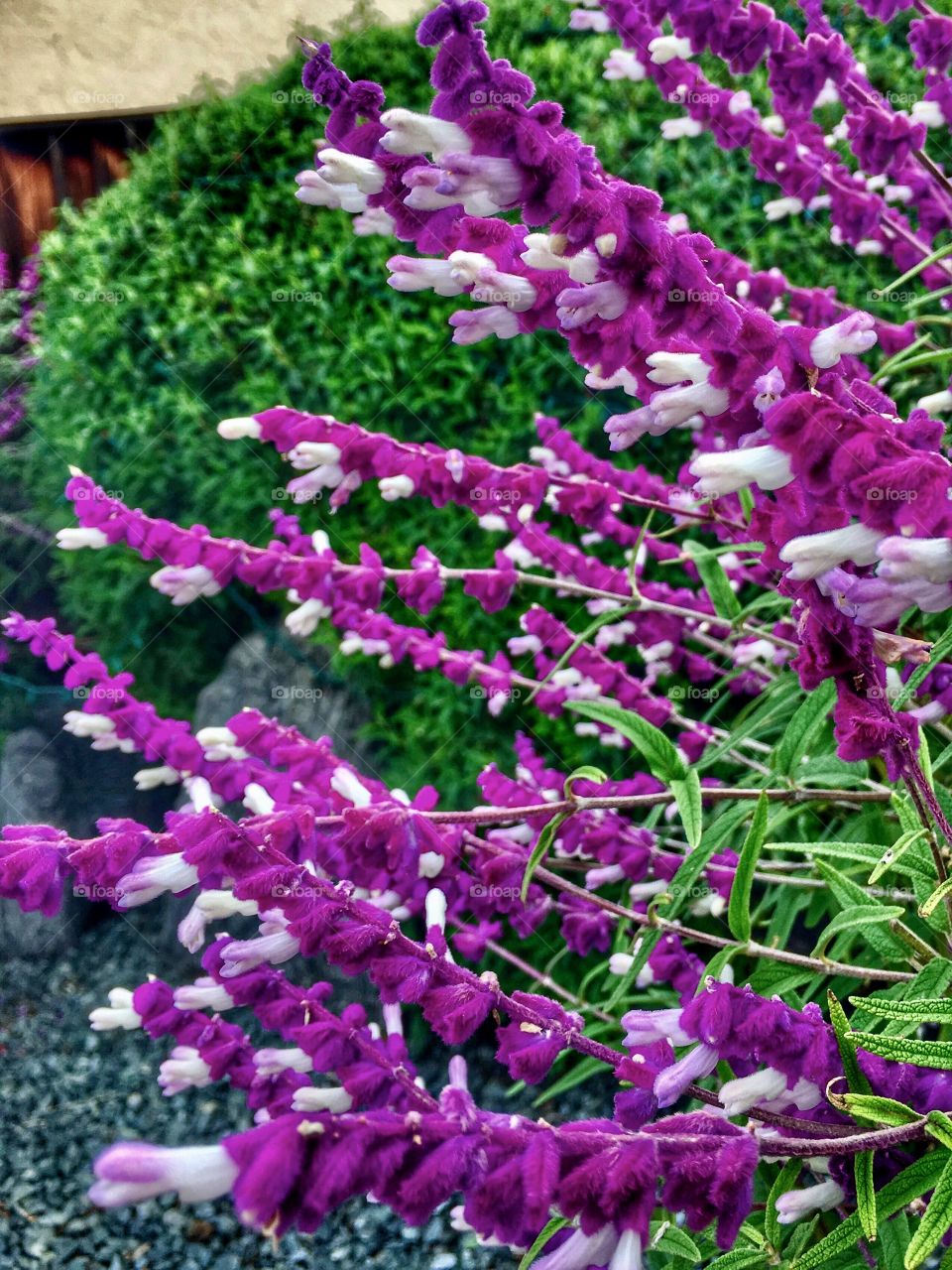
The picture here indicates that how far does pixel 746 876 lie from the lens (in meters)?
0.71

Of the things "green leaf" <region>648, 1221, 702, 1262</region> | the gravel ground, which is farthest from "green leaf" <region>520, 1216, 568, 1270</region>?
the gravel ground

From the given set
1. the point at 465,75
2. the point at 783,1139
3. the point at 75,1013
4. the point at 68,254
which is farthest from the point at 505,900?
the point at 68,254

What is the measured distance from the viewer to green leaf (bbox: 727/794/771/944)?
71cm

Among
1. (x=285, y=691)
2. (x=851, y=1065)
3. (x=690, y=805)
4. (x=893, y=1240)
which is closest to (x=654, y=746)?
(x=690, y=805)

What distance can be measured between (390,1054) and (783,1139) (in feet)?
0.85

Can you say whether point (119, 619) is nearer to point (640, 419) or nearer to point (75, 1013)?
point (75, 1013)

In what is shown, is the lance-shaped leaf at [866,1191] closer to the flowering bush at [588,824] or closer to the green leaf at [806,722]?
the flowering bush at [588,824]

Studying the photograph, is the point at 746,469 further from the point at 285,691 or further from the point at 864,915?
the point at 285,691

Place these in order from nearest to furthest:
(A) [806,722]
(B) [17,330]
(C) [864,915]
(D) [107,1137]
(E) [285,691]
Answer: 1. (C) [864,915]
2. (A) [806,722]
3. (D) [107,1137]
4. (E) [285,691]
5. (B) [17,330]

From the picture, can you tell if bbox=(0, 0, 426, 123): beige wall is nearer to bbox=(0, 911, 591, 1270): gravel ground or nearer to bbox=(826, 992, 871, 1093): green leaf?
bbox=(0, 911, 591, 1270): gravel ground

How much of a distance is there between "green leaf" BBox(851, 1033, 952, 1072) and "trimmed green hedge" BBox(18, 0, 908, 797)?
1455mm

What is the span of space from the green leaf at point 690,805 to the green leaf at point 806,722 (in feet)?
0.42

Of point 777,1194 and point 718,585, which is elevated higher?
point 718,585

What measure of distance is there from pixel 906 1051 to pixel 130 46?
318cm
